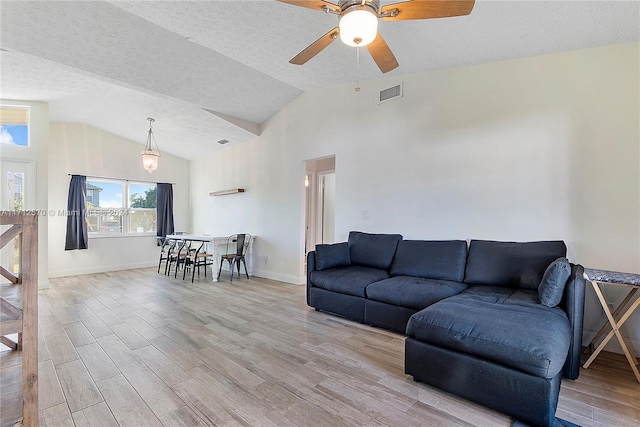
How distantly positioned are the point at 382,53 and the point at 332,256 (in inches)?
91.3

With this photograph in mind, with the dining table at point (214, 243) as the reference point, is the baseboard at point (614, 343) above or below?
below

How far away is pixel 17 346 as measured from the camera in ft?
4.51

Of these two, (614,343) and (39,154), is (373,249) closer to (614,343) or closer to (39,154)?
(614,343)

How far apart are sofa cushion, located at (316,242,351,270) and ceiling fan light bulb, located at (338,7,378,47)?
2.39 m

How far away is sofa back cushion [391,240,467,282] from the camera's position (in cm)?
314

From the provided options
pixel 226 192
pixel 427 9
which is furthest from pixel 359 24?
pixel 226 192

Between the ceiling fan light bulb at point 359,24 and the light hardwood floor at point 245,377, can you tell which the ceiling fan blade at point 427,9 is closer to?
the ceiling fan light bulb at point 359,24

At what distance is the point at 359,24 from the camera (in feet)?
5.77

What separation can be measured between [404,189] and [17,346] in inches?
142

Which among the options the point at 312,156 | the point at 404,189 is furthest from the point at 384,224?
the point at 312,156

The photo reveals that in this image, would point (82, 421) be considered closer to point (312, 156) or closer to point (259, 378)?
point (259, 378)

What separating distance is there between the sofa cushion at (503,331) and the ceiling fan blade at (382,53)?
194 centimetres

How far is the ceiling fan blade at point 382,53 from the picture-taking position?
2184 mm

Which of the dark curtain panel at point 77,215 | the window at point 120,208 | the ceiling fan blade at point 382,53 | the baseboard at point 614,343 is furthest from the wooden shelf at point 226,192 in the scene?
the baseboard at point 614,343
